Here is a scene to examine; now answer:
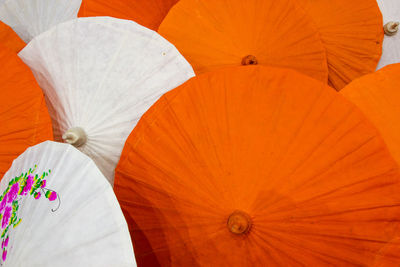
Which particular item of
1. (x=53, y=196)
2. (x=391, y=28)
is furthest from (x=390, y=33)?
(x=53, y=196)

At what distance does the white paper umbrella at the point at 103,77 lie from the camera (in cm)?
141

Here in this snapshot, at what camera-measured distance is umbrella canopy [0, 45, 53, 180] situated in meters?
1.34

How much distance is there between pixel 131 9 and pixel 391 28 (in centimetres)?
176

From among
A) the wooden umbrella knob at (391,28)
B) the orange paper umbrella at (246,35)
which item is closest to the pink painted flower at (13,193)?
the orange paper umbrella at (246,35)

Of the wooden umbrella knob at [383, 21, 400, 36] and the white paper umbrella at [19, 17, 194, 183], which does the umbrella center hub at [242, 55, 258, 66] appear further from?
the wooden umbrella knob at [383, 21, 400, 36]

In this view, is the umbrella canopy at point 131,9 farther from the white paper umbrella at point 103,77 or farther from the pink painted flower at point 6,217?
the pink painted flower at point 6,217

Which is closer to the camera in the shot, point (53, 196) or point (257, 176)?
point (53, 196)

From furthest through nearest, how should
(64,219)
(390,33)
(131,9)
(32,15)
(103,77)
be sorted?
(32,15) → (390,33) → (131,9) → (103,77) → (64,219)

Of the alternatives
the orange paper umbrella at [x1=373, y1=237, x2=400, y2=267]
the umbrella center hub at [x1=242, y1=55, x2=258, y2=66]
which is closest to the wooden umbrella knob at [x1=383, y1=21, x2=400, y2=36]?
the umbrella center hub at [x1=242, y1=55, x2=258, y2=66]

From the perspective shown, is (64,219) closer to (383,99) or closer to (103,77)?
(103,77)

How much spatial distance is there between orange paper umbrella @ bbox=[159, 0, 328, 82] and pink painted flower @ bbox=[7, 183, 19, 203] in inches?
42.4

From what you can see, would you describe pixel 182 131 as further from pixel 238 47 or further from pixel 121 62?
pixel 238 47

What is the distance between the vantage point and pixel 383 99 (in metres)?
1.47

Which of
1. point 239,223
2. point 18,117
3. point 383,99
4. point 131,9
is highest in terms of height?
point 131,9
